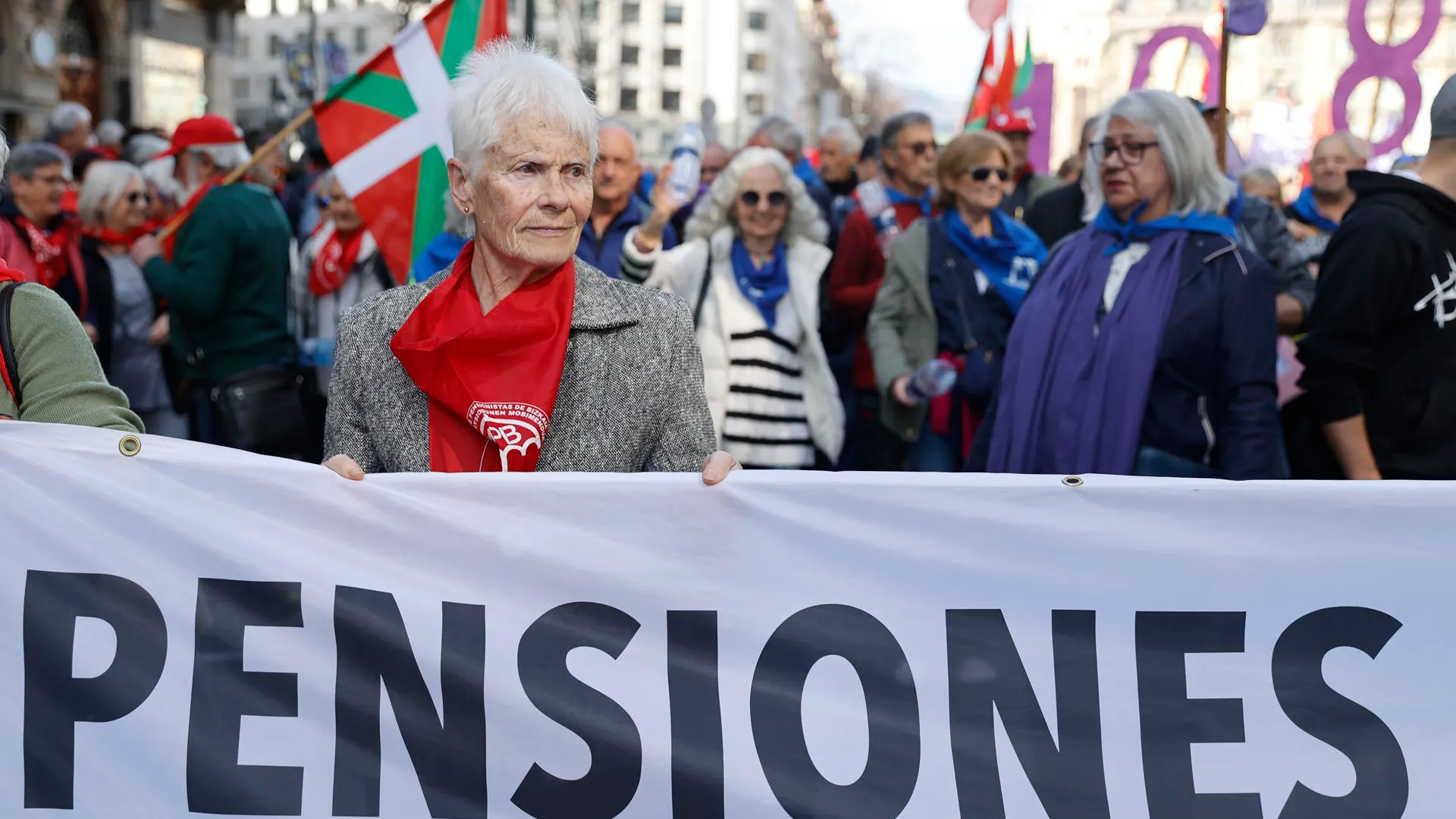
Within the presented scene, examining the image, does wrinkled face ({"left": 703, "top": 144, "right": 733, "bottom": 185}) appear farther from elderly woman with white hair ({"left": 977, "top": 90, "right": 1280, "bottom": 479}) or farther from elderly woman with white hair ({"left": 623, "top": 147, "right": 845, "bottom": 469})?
elderly woman with white hair ({"left": 977, "top": 90, "right": 1280, "bottom": 479})

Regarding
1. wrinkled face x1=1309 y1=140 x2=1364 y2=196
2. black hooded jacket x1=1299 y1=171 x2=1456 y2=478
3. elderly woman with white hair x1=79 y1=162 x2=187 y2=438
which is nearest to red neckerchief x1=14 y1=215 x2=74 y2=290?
elderly woman with white hair x1=79 y1=162 x2=187 y2=438

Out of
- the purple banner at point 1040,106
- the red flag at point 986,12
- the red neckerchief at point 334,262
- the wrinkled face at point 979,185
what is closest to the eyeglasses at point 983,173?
the wrinkled face at point 979,185

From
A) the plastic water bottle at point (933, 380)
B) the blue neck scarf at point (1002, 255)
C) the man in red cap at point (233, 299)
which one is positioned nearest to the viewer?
the plastic water bottle at point (933, 380)

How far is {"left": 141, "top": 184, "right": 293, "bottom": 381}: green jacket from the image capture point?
6973 mm

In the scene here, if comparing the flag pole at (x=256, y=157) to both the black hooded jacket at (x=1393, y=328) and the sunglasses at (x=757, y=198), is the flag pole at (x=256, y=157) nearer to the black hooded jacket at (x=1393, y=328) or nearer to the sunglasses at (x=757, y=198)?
the sunglasses at (x=757, y=198)

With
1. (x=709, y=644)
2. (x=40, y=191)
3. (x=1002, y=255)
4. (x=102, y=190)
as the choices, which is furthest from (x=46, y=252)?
(x=709, y=644)

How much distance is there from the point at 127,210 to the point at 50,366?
506cm

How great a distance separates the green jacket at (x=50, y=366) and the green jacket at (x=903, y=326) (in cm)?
345

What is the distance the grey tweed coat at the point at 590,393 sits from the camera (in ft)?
9.80

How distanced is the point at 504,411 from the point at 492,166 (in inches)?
17.6

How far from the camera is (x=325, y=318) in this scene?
7.63 meters

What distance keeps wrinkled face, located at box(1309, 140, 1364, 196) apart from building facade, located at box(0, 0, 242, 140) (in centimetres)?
2213

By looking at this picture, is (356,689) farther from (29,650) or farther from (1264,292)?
(1264,292)

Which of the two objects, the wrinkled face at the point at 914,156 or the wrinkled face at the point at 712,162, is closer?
the wrinkled face at the point at 914,156
